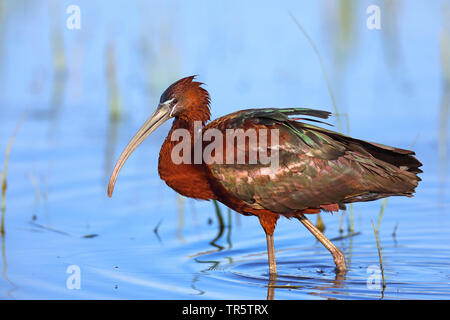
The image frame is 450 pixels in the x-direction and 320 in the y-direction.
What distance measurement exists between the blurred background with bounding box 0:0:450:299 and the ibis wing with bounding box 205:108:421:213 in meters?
0.69

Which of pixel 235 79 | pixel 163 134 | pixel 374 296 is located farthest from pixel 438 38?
pixel 374 296

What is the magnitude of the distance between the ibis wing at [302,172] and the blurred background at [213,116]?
0.69 metres

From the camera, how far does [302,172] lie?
25.7 ft

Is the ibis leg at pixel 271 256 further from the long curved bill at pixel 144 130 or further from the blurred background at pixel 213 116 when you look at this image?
the long curved bill at pixel 144 130

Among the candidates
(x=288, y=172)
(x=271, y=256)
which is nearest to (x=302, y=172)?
(x=288, y=172)

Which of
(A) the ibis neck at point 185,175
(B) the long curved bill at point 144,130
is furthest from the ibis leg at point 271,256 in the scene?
(B) the long curved bill at point 144,130

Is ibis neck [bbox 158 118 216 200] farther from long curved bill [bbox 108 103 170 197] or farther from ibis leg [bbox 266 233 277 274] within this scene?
ibis leg [bbox 266 233 277 274]

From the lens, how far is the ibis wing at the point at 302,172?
25.5ft

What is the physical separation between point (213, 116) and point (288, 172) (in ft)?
15.9

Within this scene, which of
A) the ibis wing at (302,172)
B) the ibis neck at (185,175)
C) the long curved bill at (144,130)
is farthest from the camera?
the long curved bill at (144,130)

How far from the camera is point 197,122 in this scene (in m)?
8.27

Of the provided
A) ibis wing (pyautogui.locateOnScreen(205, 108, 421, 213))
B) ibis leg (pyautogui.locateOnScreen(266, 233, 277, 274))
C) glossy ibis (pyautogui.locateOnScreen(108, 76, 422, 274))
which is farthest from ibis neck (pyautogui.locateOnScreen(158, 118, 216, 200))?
ibis leg (pyautogui.locateOnScreen(266, 233, 277, 274))

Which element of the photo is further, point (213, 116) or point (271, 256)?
point (213, 116)

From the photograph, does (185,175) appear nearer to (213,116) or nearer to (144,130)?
(144,130)
